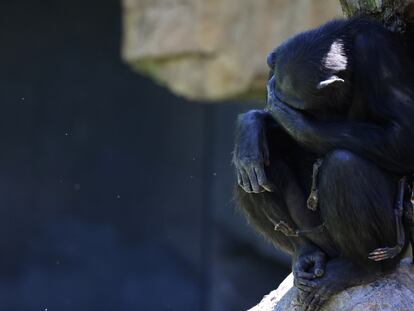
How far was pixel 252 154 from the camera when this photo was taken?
449 cm

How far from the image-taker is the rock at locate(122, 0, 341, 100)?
951 centimetres

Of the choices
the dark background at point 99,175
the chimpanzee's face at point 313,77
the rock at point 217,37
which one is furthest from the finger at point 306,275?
the dark background at point 99,175

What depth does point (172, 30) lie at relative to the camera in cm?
960

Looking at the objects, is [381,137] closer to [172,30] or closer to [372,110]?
[372,110]

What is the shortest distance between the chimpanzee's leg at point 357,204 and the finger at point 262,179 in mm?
294

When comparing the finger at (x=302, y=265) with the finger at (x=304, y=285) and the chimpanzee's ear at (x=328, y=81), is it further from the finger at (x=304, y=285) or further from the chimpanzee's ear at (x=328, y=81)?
the chimpanzee's ear at (x=328, y=81)

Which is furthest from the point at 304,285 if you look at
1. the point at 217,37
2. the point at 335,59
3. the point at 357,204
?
the point at 217,37

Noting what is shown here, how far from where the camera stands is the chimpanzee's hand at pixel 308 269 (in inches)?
170

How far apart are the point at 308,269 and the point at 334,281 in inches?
6.1

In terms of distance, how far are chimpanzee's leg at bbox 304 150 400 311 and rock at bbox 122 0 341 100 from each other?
5368 millimetres

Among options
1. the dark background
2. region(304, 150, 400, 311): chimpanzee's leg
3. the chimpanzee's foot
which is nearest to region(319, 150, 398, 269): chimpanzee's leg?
region(304, 150, 400, 311): chimpanzee's leg

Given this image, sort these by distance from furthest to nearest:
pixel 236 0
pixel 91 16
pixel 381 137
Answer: pixel 91 16 < pixel 236 0 < pixel 381 137

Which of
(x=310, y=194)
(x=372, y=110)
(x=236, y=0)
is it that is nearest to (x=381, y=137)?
(x=372, y=110)

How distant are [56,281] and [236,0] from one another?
341 cm
